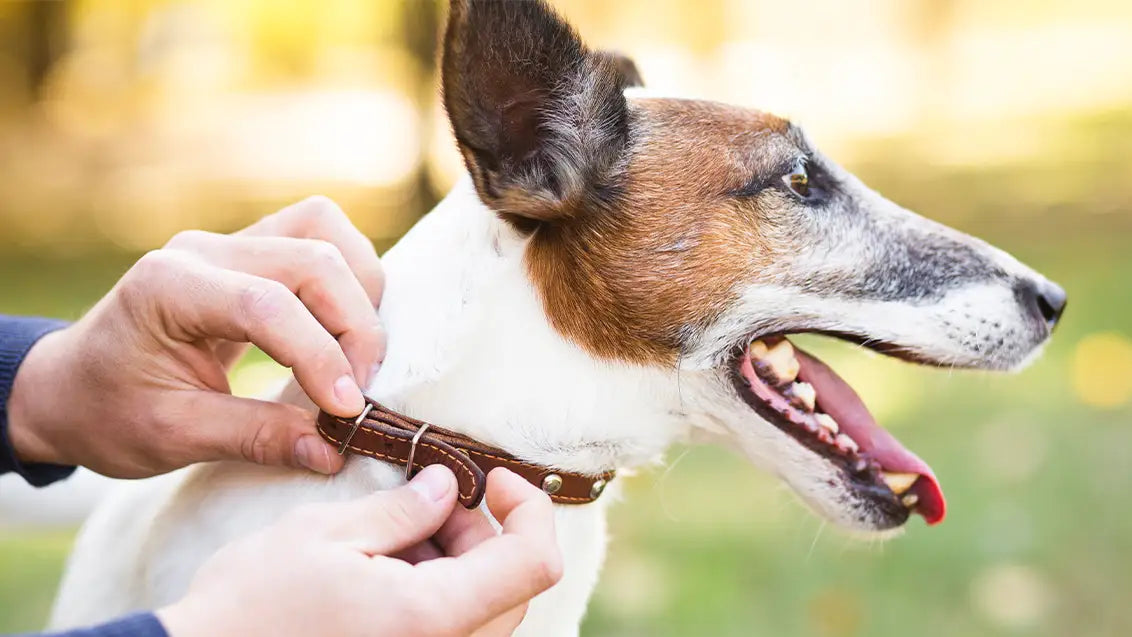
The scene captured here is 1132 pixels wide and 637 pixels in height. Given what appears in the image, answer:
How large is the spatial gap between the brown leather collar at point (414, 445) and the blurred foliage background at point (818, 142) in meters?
0.50

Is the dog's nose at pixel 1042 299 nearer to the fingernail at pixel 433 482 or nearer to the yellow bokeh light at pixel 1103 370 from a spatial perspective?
the fingernail at pixel 433 482

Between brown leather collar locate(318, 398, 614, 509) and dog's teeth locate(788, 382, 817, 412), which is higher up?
brown leather collar locate(318, 398, 614, 509)

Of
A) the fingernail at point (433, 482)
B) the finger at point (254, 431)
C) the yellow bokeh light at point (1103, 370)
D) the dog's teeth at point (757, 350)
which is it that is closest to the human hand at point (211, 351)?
A: the finger at point (254, 431)

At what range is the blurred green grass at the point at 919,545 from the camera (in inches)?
131

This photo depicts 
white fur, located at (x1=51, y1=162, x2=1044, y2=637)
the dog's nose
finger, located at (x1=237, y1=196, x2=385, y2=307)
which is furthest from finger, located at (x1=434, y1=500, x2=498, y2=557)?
the dog's nose

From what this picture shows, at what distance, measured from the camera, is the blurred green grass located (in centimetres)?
332

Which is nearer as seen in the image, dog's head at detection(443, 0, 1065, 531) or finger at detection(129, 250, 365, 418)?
finger at detection(129, 250, 365, 418)

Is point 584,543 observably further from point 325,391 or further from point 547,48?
point 547,48

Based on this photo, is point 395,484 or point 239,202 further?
point 239,202

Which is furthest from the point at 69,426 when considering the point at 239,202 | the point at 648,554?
the point at 239,202

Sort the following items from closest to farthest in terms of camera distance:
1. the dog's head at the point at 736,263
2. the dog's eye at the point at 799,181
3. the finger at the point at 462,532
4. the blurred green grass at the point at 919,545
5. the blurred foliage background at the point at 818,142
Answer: the finger at the point at 462,532 → the dog's head at the point at 736,263 → the dog's eye at the point at 799,181 → the blurred green grass at the point at 919,545 → the blurred foliage background at the point at 818,142

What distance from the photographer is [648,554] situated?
3.73 metres

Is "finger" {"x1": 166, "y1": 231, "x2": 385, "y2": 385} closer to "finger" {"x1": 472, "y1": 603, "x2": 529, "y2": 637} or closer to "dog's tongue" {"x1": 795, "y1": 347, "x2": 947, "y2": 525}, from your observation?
"finger" {"x1": 472, "y1": 603, "x2": 529, "y2": 637}

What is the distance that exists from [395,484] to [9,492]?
3.92 ft
